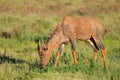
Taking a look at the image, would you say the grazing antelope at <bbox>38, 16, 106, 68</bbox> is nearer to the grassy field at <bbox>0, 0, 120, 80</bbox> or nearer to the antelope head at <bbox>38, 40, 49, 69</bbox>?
the antelope head at <bbox>38, 40, 49, 69</bbox>

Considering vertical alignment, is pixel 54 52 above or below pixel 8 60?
below

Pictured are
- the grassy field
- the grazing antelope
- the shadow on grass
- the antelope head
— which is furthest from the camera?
the shadow on grass

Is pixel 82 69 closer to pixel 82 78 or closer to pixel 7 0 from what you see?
pixel 82 78

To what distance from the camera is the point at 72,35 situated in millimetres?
12594

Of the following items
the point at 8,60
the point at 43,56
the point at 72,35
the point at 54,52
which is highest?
the point at 72,35

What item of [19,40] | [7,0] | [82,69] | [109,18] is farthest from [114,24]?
[7,0]

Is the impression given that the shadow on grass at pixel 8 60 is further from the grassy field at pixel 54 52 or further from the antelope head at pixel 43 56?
the antelope head at pixel 43 56

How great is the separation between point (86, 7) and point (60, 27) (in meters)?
17.1

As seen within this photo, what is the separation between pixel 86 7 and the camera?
2939cm

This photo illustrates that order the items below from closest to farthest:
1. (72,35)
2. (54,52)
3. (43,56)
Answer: (43,56)
(72,35)
(54,52)

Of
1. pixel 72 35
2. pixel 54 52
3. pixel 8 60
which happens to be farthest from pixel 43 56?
pixel 54 52

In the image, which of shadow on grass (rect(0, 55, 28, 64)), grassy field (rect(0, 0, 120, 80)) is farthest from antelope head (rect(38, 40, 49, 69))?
shadow on grass (rect(0, 55, 28, 64))

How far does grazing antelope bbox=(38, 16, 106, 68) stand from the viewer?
1174 centimetres

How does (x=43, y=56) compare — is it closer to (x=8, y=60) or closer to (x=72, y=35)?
(x=72, y=35)
